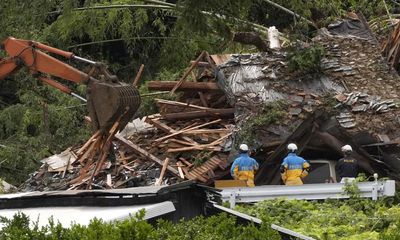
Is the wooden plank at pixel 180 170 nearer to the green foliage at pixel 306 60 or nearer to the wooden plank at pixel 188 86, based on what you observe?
the wooden plank at pixel 188 86

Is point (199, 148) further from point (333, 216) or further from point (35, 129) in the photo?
point (35, 129)

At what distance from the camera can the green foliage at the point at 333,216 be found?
782cm

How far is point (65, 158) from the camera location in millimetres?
16062

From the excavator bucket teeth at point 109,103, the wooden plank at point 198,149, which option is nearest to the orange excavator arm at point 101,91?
the excavator bucket teeth at point 109,103

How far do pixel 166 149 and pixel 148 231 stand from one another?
839cm

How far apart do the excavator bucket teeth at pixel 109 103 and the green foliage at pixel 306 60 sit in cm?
334

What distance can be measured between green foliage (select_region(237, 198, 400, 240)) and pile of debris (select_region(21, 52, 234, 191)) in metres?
3.88

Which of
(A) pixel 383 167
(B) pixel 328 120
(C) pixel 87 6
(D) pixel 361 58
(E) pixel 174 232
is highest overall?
(C) pixel 87 6

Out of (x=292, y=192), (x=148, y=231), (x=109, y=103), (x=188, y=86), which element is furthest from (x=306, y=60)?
(x=148, y=231)

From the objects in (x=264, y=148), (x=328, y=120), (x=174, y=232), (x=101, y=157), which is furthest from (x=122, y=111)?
(x=174, y=232)

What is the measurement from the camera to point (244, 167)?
12.6 meters

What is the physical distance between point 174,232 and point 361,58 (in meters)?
9.86

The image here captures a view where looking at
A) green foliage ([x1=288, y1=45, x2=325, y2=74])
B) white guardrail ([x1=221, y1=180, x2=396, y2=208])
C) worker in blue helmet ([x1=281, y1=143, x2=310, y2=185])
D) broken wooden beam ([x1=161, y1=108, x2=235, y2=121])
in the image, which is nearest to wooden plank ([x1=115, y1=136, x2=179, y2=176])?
broken wooden beam ([x1=161, y1=108, x2=235, y2=121])

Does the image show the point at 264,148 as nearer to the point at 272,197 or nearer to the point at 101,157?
the point at 101,157
